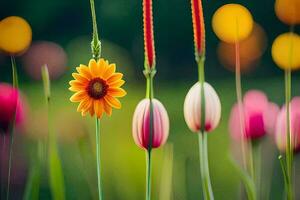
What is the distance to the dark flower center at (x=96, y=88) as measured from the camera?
0.41 meters

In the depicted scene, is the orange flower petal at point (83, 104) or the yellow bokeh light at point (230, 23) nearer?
the orange flower petal at point (83, 104)

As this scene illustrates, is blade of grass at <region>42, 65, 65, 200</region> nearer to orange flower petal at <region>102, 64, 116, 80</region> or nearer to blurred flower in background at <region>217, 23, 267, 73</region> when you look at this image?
orange flower petal at <region>102, 64, 116, 80</region>

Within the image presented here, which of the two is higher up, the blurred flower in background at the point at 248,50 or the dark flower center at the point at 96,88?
the blurred flower in background at the point at 248,50

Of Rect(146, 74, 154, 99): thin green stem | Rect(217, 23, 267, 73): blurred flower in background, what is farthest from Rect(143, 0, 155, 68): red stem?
Rect(217, 23, 267, 73): blurred flower in background

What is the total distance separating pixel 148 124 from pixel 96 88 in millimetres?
46

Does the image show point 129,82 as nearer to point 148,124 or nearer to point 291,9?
point 291,9

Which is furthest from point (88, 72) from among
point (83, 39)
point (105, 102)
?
point (83, 39)

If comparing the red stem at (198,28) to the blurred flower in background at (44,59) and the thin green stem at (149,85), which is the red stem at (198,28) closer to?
the thin green stem at (149,85)

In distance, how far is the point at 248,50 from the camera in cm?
132

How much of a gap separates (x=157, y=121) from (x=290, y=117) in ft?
0.29

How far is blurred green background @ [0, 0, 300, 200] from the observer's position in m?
0.69

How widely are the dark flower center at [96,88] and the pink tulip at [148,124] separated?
0.03 m

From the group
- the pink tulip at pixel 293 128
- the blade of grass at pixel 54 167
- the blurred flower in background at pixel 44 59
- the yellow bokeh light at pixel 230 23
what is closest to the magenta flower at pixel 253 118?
the pink tulip at pixel 293 128

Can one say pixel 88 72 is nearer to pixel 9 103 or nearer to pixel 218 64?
pixel 9 103
